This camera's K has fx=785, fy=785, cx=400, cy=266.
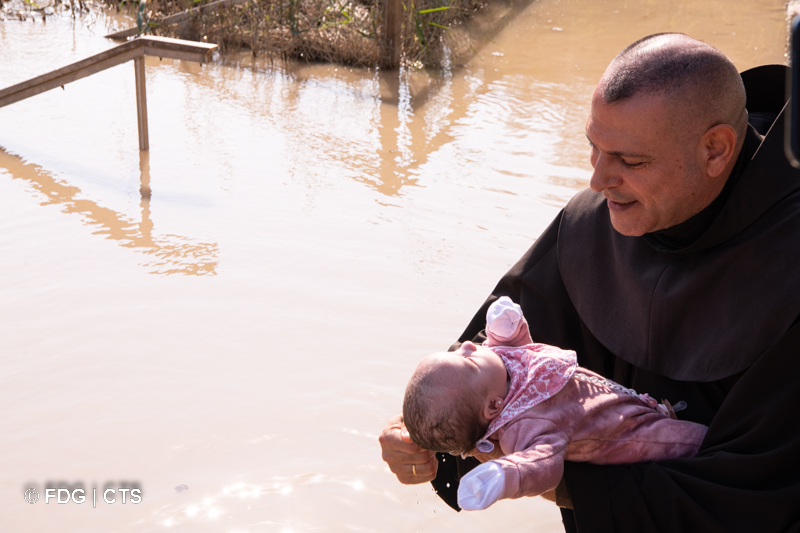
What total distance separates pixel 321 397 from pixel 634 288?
2.15m

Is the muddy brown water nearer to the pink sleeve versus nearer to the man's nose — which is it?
the pink sleeve

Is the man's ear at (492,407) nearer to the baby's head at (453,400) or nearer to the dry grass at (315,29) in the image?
the baby's head at (453,400)

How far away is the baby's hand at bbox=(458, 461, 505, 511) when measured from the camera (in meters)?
1.80

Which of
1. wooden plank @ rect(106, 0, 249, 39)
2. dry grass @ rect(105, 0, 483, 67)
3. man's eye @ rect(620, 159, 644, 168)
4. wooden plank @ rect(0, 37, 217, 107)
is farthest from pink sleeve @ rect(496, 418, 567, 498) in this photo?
wooden plank @ rect(106, 0, 249, 39)

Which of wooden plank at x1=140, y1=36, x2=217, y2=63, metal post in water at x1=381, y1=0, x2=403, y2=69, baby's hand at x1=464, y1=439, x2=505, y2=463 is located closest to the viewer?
baby's hand at x1=464, y1=439, x2=505, y2=463

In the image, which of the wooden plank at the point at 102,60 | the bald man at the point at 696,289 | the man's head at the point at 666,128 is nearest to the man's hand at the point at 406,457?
the bald man at the point at 696,289

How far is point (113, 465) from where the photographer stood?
11.6 ft

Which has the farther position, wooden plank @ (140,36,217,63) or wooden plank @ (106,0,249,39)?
wooden plank @ (106,0,249,39)

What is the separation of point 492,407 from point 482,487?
0.44 metres

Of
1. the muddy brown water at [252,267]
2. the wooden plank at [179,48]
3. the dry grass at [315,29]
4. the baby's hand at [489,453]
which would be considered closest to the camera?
the baby's hand at [489,453]

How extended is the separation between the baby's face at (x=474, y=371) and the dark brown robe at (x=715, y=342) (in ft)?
0.98

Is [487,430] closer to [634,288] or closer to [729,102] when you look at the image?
[634,288]

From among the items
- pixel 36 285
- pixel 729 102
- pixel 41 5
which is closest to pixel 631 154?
pixel 729 102

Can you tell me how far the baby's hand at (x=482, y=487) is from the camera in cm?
180
